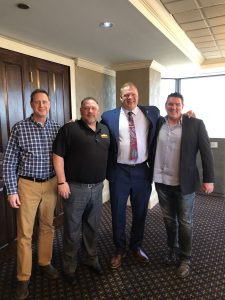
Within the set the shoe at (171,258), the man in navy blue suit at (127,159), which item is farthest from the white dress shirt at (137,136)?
the shoe at (171,258)

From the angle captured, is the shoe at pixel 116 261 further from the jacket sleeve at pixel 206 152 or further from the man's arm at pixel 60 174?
the jacket sleeve at pixel 206 152

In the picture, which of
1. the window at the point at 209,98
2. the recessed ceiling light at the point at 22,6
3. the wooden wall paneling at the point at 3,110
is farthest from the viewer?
the window at the point at 209,98

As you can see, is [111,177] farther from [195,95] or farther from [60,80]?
[195,95]

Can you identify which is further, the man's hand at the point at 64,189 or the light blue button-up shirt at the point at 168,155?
the light blue button-up shirt at the point at 168,155

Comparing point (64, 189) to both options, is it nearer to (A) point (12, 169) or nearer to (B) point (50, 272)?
(A) point (12, 169)

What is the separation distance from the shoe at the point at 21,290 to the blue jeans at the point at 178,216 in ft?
4.13

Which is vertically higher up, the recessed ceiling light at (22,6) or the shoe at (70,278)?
the recessed ceiling light at (22,6)

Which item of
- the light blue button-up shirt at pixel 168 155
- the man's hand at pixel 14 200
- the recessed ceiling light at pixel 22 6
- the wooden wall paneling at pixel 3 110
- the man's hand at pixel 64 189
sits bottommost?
the man's hand at pixel 14 200

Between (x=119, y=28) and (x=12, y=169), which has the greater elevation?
(x=119, y=28)

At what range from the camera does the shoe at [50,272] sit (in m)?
2.08

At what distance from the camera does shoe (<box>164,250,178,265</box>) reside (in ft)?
7.49

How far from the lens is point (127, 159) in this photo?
212 centimetres

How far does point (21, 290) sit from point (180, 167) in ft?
5.02

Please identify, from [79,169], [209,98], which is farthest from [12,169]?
[209,98]
